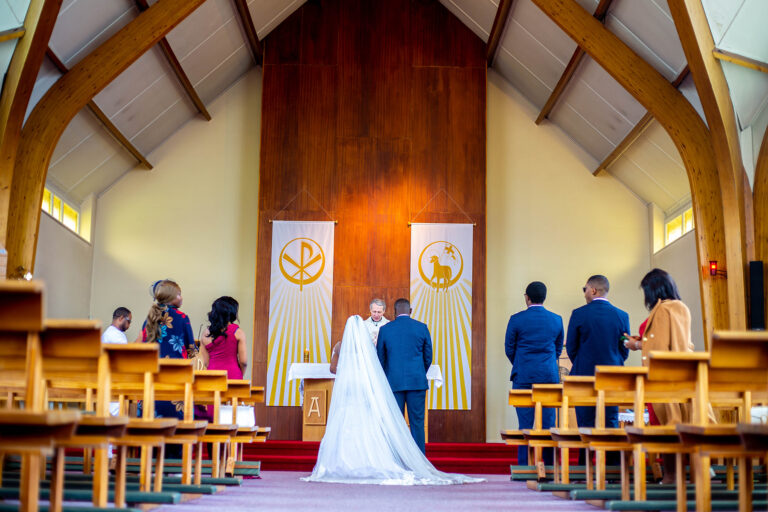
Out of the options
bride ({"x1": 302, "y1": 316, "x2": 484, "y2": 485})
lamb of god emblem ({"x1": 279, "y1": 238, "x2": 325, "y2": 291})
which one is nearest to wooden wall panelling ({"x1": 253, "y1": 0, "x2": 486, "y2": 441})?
lamb of god emblem ({"x1": 279, "y1": 238, "x2": 325, "y2": 291})

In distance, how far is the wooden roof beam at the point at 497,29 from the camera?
1075 centimetres

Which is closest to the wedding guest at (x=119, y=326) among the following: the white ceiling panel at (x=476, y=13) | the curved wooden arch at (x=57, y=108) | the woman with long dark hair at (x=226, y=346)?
the woman with long dark hair at (x=226, y=346)

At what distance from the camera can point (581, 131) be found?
1189 cm

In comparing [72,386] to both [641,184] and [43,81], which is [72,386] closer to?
[43,81]

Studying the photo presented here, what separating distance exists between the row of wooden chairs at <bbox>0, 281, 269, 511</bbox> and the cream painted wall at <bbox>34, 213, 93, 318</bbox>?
574cm

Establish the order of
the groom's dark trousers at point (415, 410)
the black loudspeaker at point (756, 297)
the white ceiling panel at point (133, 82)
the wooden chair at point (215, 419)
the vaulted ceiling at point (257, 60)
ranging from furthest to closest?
1. the white ceiling panel at point (133, 82)
2. the vaulted ceiling at point (257, 60)
3. the black loudspeaker at point (756, 297)
4. the groom's dark trousers at point (415, 410)
5. the wooden chair at point (215, 419)

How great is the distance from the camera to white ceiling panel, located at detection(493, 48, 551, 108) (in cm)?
1174

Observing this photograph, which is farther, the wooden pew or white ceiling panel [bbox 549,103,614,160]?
white ceiling panel [bbox 549,103,614,160]

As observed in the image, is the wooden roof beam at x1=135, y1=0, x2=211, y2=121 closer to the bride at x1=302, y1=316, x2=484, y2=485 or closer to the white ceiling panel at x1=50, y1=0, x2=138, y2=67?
the white ceiling panel at x1=50, y1=0, x2=138, y2=67

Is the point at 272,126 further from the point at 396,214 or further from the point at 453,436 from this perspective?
the point at 453,436

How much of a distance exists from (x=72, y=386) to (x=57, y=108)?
15.6 feet

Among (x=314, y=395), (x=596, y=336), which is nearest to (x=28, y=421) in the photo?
(x=596, y=336)

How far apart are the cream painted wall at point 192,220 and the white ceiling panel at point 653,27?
5.47 metres

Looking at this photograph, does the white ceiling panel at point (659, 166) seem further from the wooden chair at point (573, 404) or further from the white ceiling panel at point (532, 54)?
the wooden chair at point (573, 404)
